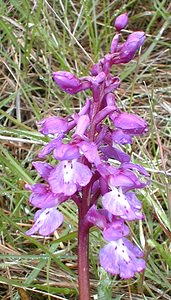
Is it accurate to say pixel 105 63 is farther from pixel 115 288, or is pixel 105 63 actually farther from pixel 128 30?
pixel 128 30

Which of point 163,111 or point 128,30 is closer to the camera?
point 163,111

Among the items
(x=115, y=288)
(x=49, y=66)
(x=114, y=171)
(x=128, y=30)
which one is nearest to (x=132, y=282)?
(x=115, y=288)

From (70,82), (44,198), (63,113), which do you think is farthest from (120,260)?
(63,113)

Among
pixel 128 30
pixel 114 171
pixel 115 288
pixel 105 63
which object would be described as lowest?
pixel 115 288

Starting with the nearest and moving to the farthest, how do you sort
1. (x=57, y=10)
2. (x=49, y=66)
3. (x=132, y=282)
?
1. (x=132, y=282)
2. (x=49, y=66)
3. (x=57, y=10)

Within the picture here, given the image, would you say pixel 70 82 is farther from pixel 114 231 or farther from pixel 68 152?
pixel 114 231

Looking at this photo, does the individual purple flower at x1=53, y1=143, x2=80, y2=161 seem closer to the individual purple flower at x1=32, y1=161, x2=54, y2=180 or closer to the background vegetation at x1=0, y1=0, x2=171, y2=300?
the individual purple flower at x1=32, y1=161, x2=54, y2=180

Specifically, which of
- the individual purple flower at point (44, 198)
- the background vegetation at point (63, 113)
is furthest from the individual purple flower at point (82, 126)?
the background vegetation at point (63, 113)
